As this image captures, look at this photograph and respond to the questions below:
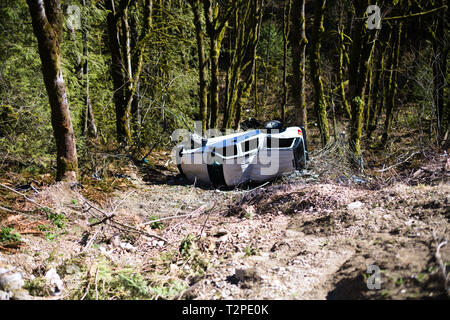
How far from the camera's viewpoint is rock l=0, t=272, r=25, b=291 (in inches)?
128

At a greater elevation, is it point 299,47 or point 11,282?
point 299,47

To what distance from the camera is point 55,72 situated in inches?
243

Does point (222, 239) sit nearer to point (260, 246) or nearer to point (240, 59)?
point (260, 246)

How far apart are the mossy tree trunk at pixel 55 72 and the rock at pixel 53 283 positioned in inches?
132

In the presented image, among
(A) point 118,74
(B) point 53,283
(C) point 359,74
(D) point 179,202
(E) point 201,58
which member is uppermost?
(E) point 201,58

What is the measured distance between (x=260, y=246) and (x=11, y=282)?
2.83 m

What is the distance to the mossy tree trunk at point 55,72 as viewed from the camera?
5891 mm

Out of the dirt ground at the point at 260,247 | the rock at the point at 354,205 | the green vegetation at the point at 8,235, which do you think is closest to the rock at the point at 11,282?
the dirt ground at the point at 260,247

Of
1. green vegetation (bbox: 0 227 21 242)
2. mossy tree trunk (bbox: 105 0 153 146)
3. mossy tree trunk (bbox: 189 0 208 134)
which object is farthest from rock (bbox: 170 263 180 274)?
mossy tree trunk (bbox: 189 0 208 134)

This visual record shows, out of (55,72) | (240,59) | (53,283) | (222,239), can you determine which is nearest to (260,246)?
(222,239)

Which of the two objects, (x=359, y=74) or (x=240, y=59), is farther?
(x=240, y=59)

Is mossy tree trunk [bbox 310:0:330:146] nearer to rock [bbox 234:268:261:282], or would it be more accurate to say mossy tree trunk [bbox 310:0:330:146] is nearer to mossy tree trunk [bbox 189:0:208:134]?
mossy tree trunk [bbox 189:0:208:134]

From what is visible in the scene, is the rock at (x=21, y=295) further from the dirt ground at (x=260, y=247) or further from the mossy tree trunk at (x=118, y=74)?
the mossy tree trunk at (x=118, y=74)

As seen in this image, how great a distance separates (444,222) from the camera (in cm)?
369
